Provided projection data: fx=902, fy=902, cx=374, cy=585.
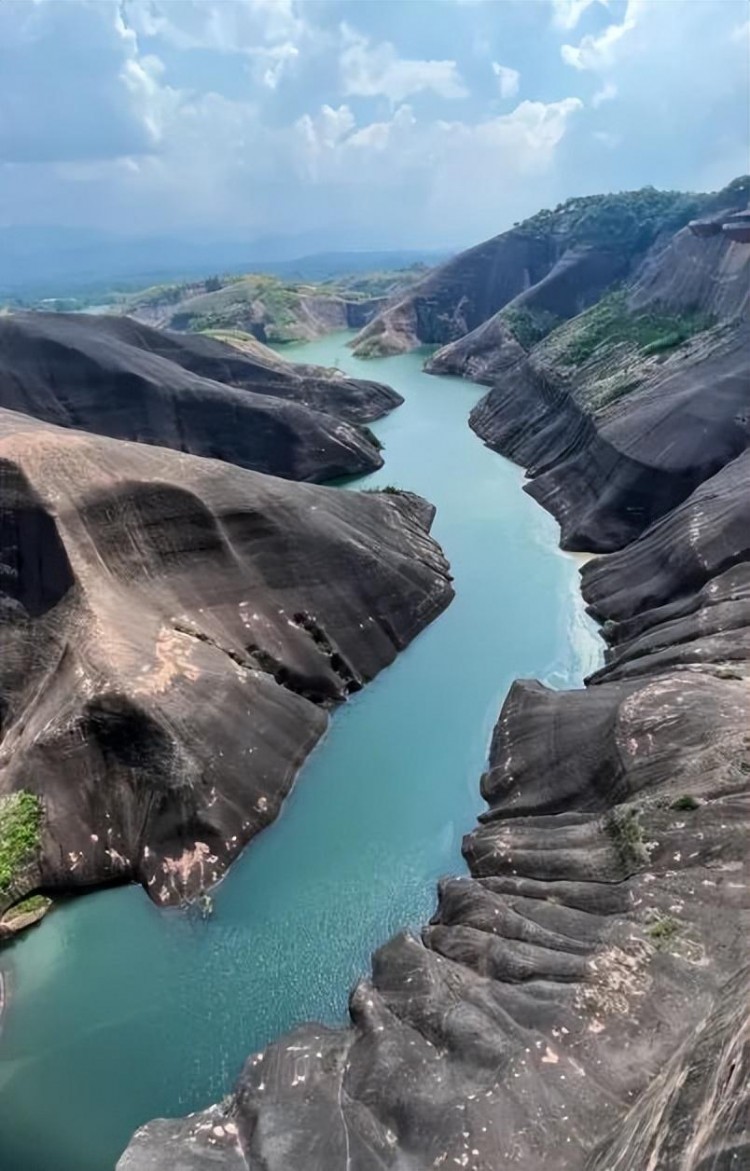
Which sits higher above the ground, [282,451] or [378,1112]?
[282,451]

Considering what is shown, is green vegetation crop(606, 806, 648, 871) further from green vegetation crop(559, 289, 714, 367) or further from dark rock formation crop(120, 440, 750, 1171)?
green vegetation crop(559, 289, 714, 367)

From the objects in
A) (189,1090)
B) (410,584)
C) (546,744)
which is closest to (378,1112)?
(189,1090)

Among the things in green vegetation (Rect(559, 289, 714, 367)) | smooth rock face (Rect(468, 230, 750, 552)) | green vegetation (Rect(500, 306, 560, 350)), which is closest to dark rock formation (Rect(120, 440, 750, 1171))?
smooth rock face (Rect(468, 230, 750, 552))

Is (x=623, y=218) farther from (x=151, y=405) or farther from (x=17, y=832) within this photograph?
(x=17, y=832)

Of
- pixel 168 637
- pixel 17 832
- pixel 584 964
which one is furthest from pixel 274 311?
pixel 584 964

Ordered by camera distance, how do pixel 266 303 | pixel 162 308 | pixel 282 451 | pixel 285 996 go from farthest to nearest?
pixel 162 308 → pixel 266 303 → pixel 282 451 → pixel 285 996

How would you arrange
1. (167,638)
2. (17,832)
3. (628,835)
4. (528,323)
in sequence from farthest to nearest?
(528,323) < (167,638) < (17,832) < (628,835)

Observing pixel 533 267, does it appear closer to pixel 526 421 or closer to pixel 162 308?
pixel 526 421
